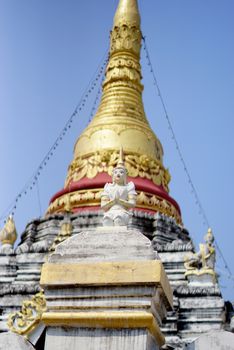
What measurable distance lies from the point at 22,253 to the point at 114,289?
14664 millimetres

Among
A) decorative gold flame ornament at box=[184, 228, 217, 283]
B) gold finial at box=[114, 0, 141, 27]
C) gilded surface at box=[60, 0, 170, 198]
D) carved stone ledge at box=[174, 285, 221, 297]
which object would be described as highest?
gold finial at box=[114, 0, 141, 27]

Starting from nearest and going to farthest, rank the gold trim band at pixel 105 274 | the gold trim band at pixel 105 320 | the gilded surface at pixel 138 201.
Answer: the gold trim band at pixel 105 320 < the gold trim band at pixel 105 274 < the gilded surface at pixel 138 201

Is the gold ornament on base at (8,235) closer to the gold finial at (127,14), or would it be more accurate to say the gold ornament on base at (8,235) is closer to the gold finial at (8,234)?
the gold finial at (8,234)

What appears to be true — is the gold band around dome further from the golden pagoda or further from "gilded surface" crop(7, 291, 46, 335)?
"gilded surface" crop(7, 291, 46, 335)

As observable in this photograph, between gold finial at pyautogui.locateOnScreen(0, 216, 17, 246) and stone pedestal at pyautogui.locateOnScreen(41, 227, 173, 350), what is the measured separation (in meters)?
15.7

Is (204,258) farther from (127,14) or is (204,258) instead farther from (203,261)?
(127,14)

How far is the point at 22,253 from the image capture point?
61.6 feet

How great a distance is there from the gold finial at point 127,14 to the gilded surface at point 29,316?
17.4m

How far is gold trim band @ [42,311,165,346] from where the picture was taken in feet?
14.2

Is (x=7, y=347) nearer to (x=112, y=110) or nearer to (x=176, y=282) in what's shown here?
(x=176, y=282)

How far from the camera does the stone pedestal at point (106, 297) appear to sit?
4.36m

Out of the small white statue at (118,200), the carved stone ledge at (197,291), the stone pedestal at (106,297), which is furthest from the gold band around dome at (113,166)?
the stone pedestal at (106,297)

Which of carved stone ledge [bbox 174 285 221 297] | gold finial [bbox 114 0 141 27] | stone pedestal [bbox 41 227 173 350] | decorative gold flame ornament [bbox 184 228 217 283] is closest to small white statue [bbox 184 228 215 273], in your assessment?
decorative gold flame ornament [bbox 184 228 217 283]

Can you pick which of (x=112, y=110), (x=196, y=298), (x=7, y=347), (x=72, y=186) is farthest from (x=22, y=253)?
(x=7, y=347)
